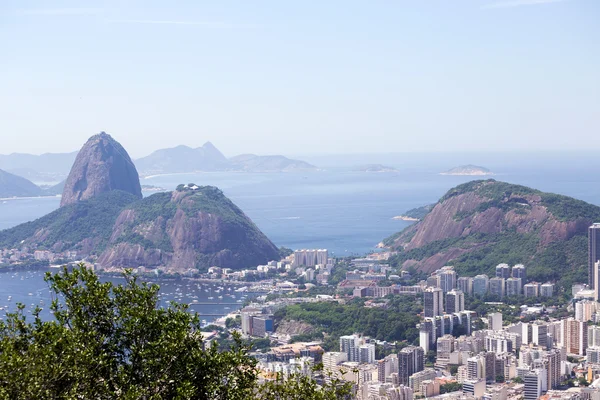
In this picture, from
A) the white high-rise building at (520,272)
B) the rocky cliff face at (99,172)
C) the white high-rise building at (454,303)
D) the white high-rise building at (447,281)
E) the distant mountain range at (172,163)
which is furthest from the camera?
the distant mountain range at (172,163)

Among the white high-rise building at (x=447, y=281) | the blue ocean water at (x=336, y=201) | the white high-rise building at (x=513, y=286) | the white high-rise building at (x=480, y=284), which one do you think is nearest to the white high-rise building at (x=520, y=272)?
the white high-rise building at (x=513, y=286)

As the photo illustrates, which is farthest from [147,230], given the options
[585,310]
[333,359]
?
[585,310]

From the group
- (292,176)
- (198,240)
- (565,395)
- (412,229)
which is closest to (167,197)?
(198,240)

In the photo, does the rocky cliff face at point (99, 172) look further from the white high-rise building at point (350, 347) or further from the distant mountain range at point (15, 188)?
the distant mountain range at point (15, 188)

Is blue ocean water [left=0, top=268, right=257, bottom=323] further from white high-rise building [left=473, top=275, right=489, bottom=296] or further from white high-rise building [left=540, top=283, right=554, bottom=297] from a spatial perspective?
white high-rise building [left=540, top=283, right=554, bottom=297]

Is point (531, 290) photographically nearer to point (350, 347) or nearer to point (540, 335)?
point (540, 335)

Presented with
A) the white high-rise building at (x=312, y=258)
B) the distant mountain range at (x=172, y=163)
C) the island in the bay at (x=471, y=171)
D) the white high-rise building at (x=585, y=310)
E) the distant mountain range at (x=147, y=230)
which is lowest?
the white high-rise building at (x=585, y=310)

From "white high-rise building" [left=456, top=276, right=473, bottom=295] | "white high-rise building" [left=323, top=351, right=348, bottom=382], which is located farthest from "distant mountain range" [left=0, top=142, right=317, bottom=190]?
"white high-rise building" [left=323, top=351, right=348, bottom=382]
